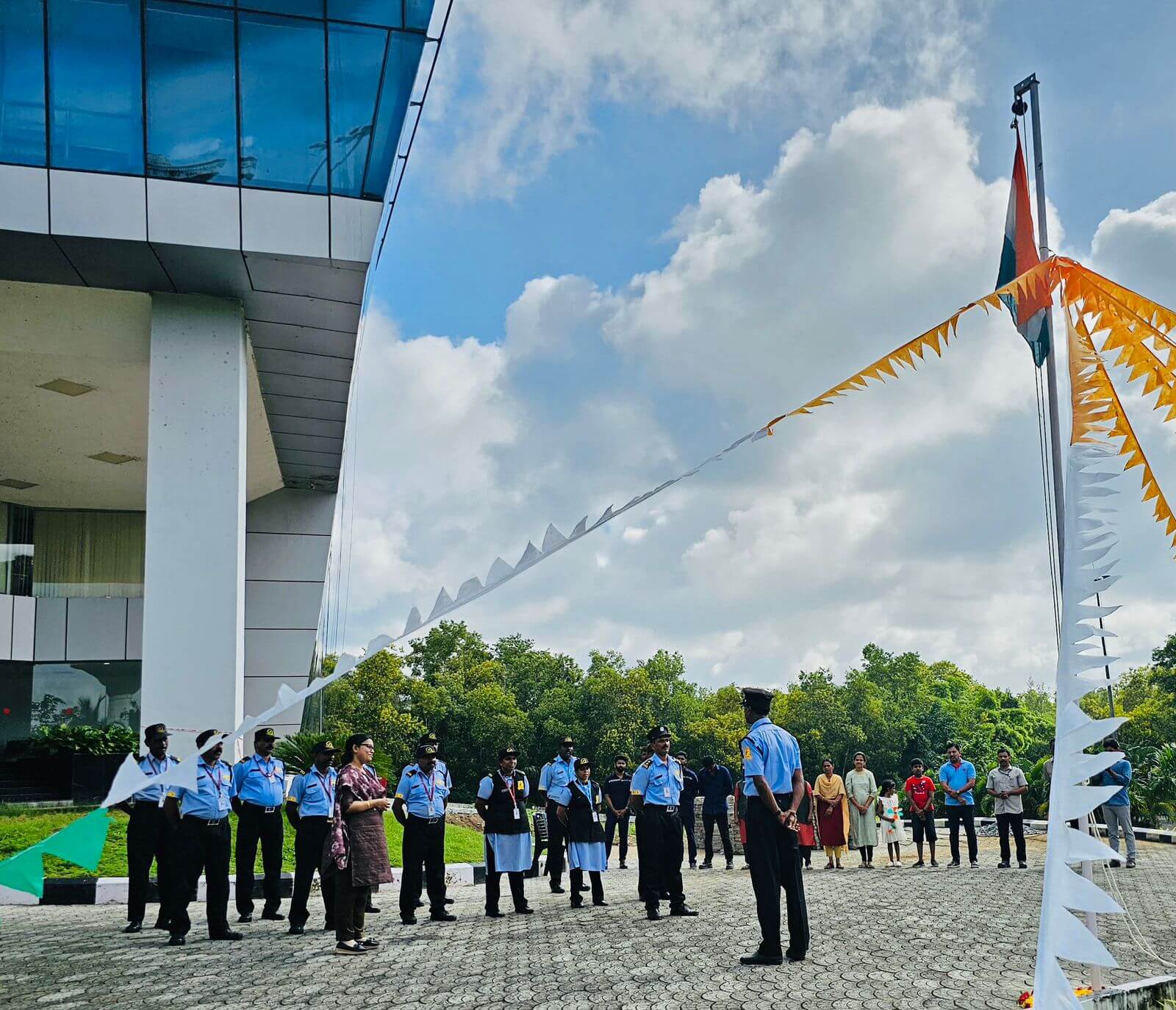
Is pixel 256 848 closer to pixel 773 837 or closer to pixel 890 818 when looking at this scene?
pixel 773 837

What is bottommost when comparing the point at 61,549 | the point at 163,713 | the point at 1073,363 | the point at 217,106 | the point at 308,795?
the point at 308,795

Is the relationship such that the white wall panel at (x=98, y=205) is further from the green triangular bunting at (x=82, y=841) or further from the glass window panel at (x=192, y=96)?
the green triangular bunting at (x=82, y=841)

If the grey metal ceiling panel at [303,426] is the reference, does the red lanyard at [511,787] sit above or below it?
below

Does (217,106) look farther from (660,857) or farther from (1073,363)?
(1073,363)

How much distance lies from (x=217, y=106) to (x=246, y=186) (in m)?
0.93

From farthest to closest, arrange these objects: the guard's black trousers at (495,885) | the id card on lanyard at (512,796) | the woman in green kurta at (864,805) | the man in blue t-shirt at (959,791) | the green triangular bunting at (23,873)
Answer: the woman in green kurta at (864,805) → the man in blue t-shirt at (959,791) → the id card on lanyard at (512,796) → the guard's black trousers at (495,885) → the green triangular bunting at (23,873)

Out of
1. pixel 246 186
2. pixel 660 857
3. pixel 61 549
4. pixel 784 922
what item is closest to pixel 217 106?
pixel 246 186

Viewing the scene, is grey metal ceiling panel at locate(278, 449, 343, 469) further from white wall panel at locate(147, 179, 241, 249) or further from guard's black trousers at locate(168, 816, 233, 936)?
guard's black trousers at locate(168, 816, 233, 936)

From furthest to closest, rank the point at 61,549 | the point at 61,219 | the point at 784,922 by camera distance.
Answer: the point at 61,549
the point at 61,219
the point at 784,922

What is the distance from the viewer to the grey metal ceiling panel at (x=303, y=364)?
15.4 m

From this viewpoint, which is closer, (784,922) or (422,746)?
(784,922)

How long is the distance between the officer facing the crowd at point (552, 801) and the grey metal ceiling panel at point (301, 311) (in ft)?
20.7

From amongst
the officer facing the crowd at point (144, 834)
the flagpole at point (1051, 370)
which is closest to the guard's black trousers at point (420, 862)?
the officer facing the crowd at point (144, 834)

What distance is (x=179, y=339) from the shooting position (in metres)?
13.2
